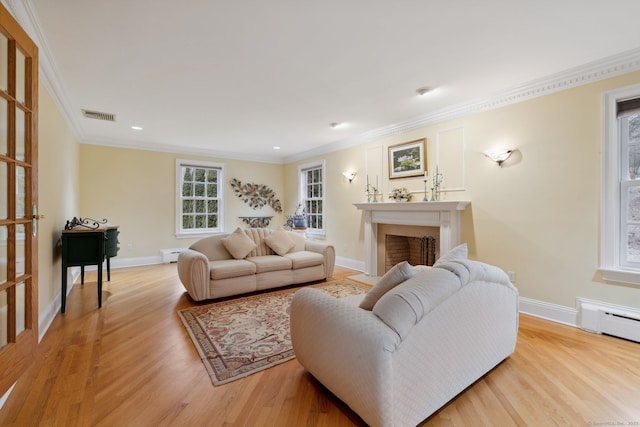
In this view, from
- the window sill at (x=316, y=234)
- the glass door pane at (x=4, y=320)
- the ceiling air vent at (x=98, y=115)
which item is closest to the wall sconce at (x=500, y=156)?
the window sill at (x=316, y=234)

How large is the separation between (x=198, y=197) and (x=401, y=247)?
175 inches

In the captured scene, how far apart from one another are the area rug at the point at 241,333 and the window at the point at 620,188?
9.05 ft

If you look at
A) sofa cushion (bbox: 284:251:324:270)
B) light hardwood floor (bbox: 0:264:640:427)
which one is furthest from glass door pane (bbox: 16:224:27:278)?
sofa cushion (bbox: 284:251:324:270)

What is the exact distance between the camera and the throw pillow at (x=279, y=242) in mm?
4309

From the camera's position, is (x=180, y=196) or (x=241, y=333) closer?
(x=241, y=333)

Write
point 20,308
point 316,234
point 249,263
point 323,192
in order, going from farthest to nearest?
point 316,234, point 323,192, point 249,263, point 20,308

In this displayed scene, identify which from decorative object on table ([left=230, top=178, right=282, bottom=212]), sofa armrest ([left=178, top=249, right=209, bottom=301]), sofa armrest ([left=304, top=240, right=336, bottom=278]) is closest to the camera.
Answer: sofa armrest ([left=178, top=249, right=209, bottom=301])

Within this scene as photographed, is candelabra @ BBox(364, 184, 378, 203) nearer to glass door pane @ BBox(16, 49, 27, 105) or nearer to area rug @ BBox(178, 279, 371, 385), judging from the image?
area rug @ BBox(178, 279, 371, 385)

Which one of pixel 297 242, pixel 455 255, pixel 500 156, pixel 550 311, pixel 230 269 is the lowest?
pixel 550 311

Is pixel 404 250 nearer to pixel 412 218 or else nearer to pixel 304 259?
pixel 412 218

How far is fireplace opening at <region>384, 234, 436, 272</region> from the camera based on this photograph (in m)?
4.44

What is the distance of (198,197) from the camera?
20.4ft

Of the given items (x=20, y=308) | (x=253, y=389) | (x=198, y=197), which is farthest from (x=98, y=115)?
(x=253, y=389)

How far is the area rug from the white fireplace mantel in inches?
48.3
